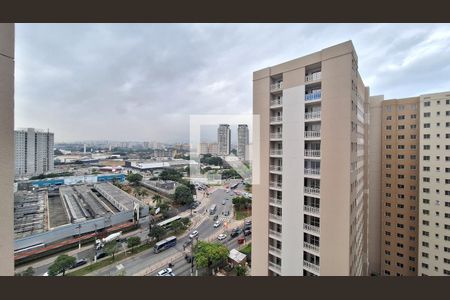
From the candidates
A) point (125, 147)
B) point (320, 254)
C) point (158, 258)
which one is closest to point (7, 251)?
point (320, 254)

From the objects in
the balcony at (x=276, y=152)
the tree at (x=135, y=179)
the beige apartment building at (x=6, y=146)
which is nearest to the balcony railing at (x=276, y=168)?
the balcony at (x=276, y=152)

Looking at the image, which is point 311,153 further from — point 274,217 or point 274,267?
point 274,267

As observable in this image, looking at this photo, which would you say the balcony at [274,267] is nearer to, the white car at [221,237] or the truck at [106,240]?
the white car at [221,237]

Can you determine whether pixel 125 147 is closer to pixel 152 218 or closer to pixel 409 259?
pixel 152 218

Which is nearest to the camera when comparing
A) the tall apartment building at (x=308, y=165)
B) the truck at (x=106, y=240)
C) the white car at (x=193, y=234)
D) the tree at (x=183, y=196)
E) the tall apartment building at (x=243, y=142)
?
the tall apartment building at (x=308, y=165)

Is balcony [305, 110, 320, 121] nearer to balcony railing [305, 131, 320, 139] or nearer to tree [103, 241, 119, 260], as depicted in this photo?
balcony railing [305, 131, 320, 139]

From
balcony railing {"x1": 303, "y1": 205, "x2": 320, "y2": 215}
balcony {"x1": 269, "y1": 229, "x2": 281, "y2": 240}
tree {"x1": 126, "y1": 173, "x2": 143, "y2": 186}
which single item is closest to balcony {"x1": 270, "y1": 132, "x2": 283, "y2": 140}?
balcony railing {"x1": 303, "y1": 205, "x2": 320, "y2": 215}

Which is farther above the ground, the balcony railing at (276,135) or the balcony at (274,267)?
the balcony railing at (276,135)
